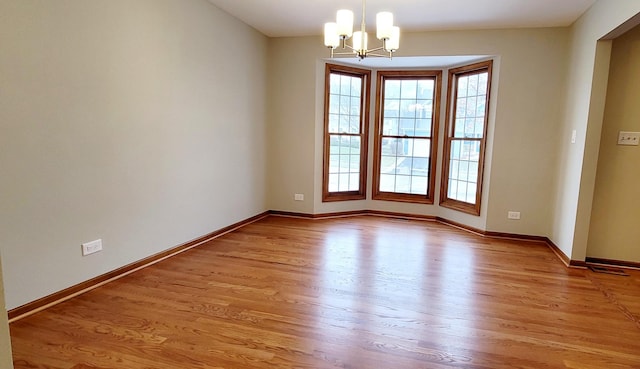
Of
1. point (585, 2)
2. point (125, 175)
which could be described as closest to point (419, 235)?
point (585, 2)

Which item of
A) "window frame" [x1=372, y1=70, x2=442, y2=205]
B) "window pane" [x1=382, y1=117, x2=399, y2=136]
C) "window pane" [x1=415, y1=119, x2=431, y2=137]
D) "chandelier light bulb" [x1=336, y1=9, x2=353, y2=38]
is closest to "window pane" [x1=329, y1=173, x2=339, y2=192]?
"window frame" [x1=372, y1=70, x2=442, y2=205]

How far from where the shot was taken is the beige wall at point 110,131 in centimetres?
231

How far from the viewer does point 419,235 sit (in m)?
4.68

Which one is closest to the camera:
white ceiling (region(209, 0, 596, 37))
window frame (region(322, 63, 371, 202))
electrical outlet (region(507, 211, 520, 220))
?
white ceiling (region(209, 0, 596, 37))

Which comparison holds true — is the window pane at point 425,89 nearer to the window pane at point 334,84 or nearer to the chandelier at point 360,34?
the window pane at point 334,84

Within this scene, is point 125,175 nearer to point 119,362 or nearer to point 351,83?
point 119,362

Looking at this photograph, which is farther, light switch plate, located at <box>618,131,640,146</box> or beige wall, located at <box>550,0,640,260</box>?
light switch plate, located at <box>618,131,640,146</box>

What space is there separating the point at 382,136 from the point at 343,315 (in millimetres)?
3607

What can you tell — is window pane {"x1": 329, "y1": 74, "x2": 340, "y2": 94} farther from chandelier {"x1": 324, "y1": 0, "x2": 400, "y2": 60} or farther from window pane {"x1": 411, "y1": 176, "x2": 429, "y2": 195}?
chandelier {"x1": 324, "y1": 0, "x2": 400, "y2": 60}

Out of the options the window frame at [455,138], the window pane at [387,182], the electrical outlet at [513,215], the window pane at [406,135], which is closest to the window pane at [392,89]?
the window pane at [406,135]

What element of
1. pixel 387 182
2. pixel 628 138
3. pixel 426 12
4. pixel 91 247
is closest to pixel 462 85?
pixel 426 12

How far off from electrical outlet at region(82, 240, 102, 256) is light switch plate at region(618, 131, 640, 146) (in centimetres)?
475

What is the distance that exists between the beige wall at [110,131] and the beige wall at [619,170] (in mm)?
3973

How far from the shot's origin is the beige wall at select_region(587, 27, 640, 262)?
3.50 meters
